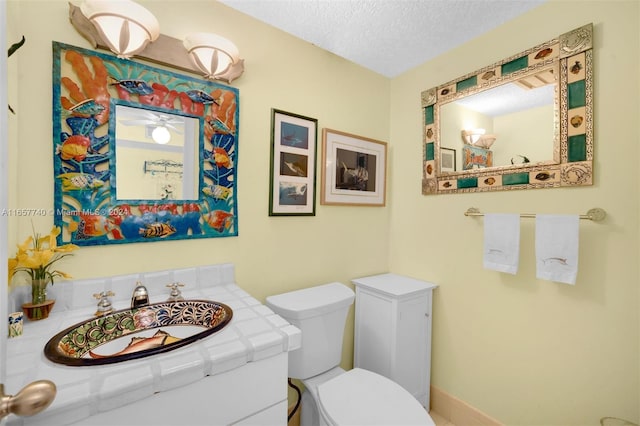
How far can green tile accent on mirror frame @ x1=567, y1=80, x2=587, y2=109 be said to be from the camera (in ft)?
A: 4.18

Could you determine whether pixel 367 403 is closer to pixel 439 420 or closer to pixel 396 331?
pixel 396 331

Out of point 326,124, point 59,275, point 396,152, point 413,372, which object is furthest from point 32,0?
point 413,372

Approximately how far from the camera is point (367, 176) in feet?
6.69

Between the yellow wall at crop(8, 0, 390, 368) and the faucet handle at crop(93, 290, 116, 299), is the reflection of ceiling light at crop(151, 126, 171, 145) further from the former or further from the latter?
the faucet handle at crop(93, 290, 116, 299)

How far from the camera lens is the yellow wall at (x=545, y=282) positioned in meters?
1.18

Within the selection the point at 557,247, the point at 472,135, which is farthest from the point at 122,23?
the point at 557,247

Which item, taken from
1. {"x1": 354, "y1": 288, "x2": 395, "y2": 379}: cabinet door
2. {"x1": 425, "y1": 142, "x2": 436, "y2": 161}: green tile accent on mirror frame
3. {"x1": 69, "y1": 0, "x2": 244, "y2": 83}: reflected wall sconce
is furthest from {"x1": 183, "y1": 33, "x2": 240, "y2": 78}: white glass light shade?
{"x1": 354, "y1": 288, "x2": 395, "y2": 379}: cabinet door

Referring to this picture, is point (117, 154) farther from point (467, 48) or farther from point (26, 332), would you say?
point (467, 48)

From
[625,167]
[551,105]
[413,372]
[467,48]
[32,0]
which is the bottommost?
[413,372]

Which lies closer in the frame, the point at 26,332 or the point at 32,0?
the point at 26,332

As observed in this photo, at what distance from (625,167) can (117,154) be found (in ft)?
7.16

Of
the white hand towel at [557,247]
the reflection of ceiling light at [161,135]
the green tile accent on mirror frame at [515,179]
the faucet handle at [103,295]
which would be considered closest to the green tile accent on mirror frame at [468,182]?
the green tile accent on mirror frame at [515,179]

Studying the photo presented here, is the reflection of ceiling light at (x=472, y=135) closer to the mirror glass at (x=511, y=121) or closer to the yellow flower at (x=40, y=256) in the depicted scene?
the mirror glass at (x=511, y=121)

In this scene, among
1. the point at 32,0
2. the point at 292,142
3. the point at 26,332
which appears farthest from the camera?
the point at 292,142
